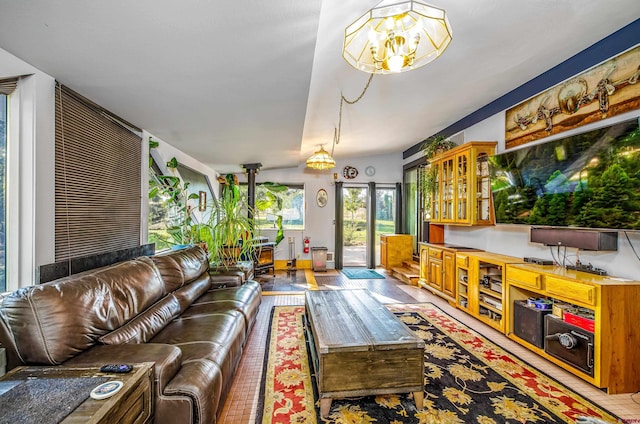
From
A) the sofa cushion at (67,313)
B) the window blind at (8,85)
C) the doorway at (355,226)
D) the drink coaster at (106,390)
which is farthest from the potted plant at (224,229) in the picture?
the doorway at (355,226)

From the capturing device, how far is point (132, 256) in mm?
3006

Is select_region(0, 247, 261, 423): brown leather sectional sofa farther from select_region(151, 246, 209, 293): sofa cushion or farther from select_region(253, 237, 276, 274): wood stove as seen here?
select_region(253, 237, 276, 274): wood stove

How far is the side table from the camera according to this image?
96 centimetres

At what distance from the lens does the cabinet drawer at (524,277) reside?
2.63 meters

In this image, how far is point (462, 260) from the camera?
12.6ft

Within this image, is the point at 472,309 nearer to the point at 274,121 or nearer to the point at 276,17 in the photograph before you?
the point at 274,121

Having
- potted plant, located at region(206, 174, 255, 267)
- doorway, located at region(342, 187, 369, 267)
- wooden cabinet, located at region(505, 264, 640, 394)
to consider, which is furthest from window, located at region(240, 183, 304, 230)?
wooden cabinet, located at region(505, 264, 640, 394)

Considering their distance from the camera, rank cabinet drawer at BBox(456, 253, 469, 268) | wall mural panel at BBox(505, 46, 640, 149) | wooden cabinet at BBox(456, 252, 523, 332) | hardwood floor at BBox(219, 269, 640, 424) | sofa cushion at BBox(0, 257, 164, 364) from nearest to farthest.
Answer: sofa cushion at BBox(0, 257, 164, 364) < hardwood floor at BBox(219, 269, 640, 424) < wall mural panel at BBox(505, 46, 640, 149) < wooden cabinet at BBox(456, 252, 523, 332) < cabinet drawer at BBox(456, 253, 469, 268)

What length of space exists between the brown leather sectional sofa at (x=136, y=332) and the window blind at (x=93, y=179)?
18.4 inches

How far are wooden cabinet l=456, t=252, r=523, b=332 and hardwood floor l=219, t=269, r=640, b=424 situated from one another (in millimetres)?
128

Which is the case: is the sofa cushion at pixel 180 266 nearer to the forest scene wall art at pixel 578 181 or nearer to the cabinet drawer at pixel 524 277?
the cabinet drawer at pixel 524 277

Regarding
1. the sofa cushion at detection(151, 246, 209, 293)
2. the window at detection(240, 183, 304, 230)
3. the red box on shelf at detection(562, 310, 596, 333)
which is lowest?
the red box on shelf at detection(562, 310, 596, 333)

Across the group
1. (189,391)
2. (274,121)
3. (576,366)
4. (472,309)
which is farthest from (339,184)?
(189,391)

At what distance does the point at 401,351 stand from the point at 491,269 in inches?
90.2
